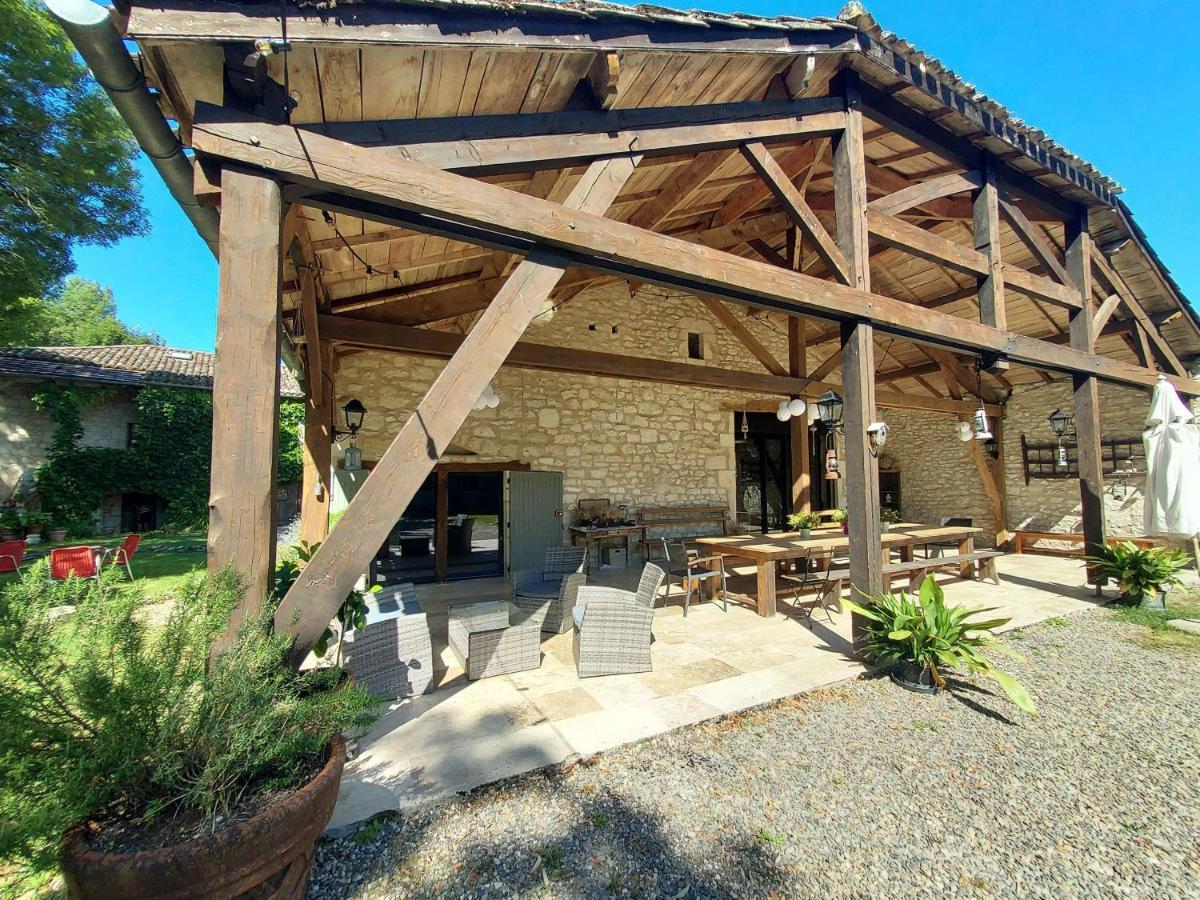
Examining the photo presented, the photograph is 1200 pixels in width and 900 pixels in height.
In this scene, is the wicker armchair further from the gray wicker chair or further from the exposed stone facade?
the exposed stone facade

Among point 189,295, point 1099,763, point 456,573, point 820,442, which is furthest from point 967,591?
point 189,295

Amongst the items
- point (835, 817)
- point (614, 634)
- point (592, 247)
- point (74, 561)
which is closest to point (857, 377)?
point (592, 247)

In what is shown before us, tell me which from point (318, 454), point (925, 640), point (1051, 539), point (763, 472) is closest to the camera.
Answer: point (925, 640)

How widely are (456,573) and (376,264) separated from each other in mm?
4373

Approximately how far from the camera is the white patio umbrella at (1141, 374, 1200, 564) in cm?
504

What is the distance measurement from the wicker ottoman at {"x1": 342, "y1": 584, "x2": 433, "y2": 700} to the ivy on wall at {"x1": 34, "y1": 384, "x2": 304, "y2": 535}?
10129 mm

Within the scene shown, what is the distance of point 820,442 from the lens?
35.1 ft

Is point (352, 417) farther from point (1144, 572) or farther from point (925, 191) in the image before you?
point (1144, 572)

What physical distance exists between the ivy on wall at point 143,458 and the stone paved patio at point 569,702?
415 inches

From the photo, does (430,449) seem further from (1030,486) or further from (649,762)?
(1030,486)

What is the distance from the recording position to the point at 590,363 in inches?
239

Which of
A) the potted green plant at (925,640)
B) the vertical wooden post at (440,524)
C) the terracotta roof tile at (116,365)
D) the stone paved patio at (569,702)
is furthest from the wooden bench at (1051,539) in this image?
the terracotta roof tile at (116,365)

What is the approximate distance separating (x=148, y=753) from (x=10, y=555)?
8.97 metres

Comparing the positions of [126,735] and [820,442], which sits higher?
[820,442]
